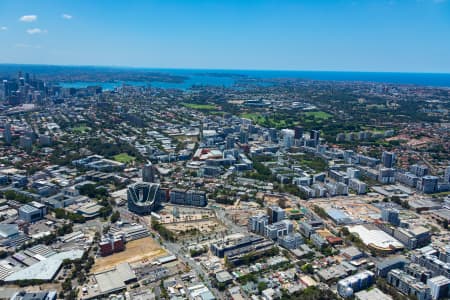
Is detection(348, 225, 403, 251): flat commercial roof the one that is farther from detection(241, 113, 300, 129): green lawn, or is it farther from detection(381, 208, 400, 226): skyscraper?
detection(241, 113, 300, 129): green lawn

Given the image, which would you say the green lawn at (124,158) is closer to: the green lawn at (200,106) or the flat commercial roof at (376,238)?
the flat commercial roof at (376,238)

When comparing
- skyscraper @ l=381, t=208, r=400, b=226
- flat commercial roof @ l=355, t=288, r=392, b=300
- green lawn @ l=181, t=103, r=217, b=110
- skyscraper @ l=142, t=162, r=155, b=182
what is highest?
green lawn @ l=181, t=103, r=217, b=110

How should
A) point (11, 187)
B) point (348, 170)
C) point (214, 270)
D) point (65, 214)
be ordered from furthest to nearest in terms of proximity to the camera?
point (348, 170)
point (11, 187)
point (65, 214)
point (214, 270)

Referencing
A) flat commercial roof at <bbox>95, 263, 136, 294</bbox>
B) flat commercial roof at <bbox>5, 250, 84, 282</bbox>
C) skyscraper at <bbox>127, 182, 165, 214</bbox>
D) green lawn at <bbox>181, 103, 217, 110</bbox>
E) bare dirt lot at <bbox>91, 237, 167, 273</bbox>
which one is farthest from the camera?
green lawn at <bbox>181, 103, 217, 110</bbox>

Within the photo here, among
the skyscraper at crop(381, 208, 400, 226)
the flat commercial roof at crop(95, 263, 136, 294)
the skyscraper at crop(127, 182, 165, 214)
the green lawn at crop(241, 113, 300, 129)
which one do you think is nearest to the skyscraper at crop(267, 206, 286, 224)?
the skyscraper at crop(381, 208, 400, 226)

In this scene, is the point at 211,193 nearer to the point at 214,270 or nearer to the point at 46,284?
the point at 214,270

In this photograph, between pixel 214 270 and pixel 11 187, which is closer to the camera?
pixel 214 270

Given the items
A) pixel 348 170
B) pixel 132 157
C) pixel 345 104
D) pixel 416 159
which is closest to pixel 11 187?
pixel 132 157
